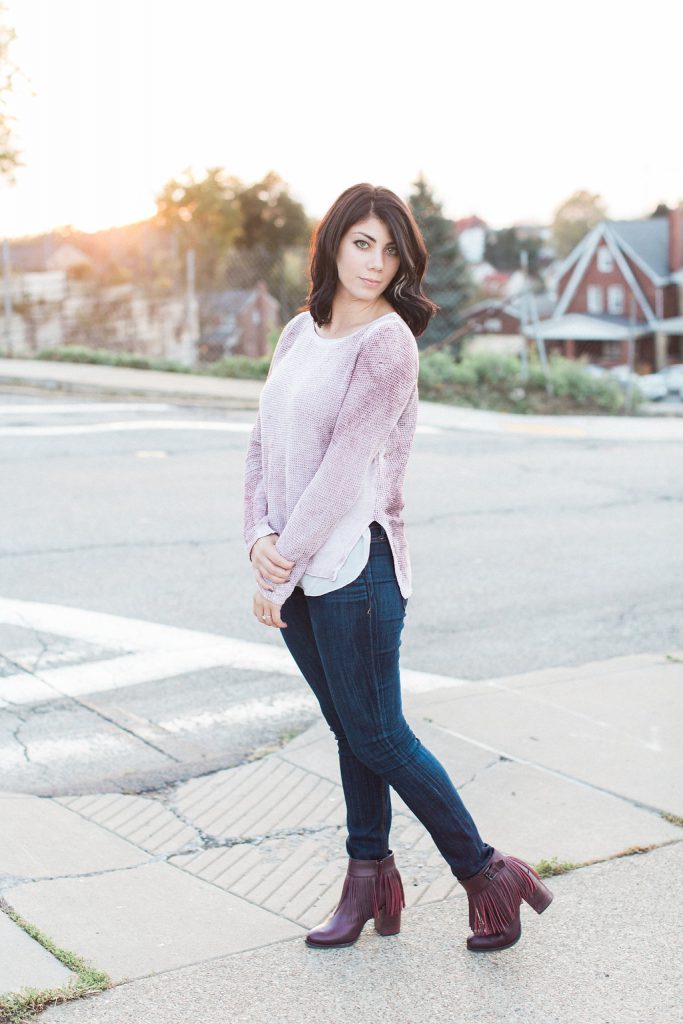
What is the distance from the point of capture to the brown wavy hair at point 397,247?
280 cm

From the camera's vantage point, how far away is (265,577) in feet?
9.19

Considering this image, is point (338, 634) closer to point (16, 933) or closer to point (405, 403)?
point (405, 403)

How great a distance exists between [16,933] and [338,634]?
44.9 inches

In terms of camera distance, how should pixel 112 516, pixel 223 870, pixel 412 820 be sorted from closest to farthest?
pixel 223 870 < pixel 412 820 < pixel 112 516

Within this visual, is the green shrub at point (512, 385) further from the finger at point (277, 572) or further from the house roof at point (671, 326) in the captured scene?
the house roof at point (671, 326)

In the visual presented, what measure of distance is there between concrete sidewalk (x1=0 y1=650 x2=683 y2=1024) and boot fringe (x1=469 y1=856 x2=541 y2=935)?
0.09m

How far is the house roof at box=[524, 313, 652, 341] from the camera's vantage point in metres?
56.2

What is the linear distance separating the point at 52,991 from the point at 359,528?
1268 millimetres

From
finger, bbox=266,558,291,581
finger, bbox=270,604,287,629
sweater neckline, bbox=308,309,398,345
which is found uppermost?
sweater neckline, bbox=308,309,398,345

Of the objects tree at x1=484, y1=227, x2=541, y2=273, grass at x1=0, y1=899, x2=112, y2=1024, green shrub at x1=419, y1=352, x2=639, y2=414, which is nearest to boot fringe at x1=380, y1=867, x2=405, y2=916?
grass at x1=0, y1=899, x2=112, y2=1024

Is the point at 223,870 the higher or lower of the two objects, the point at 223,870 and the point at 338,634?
the lower

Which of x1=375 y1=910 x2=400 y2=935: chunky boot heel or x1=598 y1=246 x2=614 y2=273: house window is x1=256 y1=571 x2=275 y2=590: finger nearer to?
x1=375 y1=910 x2=400 y2=935: chunky boot heel

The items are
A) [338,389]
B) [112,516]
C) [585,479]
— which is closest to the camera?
[338,389]

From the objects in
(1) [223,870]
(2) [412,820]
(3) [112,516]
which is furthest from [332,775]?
(3) [112,516]
